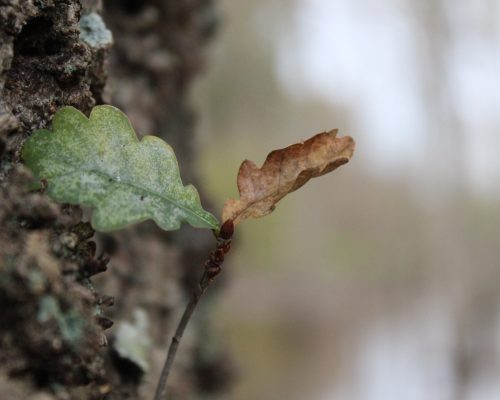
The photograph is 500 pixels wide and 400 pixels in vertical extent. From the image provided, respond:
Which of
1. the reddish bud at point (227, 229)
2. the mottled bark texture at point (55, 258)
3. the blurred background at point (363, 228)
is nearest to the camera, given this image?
the mottled bark texture at point (55, 258)

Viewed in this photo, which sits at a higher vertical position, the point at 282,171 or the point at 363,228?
the point at 363,228

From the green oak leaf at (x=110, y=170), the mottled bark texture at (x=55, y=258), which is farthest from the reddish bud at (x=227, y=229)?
the mottled bark texture at (x=55, y=258)

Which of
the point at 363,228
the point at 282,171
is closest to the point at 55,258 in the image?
the point at 282,171

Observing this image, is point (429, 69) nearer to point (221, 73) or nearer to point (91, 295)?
point (221, 73)

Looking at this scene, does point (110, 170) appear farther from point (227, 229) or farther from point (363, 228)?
point (363, 228)

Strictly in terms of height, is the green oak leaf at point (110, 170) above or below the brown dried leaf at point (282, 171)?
below

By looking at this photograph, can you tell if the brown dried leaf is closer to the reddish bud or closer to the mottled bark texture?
the reddish bud

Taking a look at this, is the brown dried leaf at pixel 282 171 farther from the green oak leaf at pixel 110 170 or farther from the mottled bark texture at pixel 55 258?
the mottled bark texture at pixel 55 258

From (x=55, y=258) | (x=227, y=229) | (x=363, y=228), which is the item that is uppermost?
(x=363, y=228)
